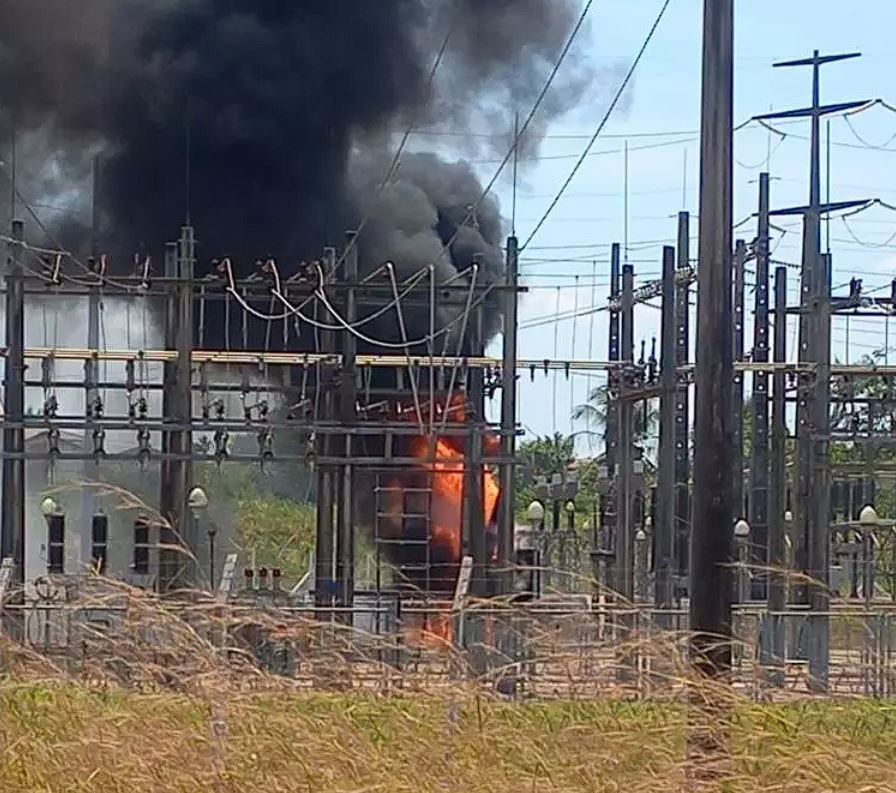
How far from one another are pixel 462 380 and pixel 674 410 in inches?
113

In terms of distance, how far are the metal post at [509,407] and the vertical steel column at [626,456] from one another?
2656 millimetres

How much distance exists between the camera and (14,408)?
1809 centimetres

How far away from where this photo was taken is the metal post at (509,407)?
58.5 feet

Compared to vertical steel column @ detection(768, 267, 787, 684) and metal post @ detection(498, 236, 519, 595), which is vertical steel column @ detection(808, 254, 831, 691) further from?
metal post @ detection(498, 236, 519, 595)

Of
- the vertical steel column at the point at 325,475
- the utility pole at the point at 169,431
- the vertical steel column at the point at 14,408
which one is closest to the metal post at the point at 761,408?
the vertical steel column at the point at 325,475

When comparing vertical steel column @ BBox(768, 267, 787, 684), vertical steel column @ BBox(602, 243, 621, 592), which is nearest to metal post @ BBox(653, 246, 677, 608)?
vertical steel column @ BBox(768, 267, 787, 684)

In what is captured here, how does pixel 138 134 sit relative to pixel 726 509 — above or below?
above

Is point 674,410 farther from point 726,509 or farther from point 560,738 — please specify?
point 560,738

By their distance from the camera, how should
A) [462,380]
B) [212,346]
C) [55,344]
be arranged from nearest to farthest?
[462,380]
[55,344]
[212,346]

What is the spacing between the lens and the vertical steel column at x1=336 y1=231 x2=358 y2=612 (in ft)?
59.5

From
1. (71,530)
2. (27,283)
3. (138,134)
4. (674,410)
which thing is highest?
(138,134)

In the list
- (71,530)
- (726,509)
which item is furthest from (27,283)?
(726,509)

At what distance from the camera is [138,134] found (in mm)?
23391

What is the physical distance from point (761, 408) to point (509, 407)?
595cm
